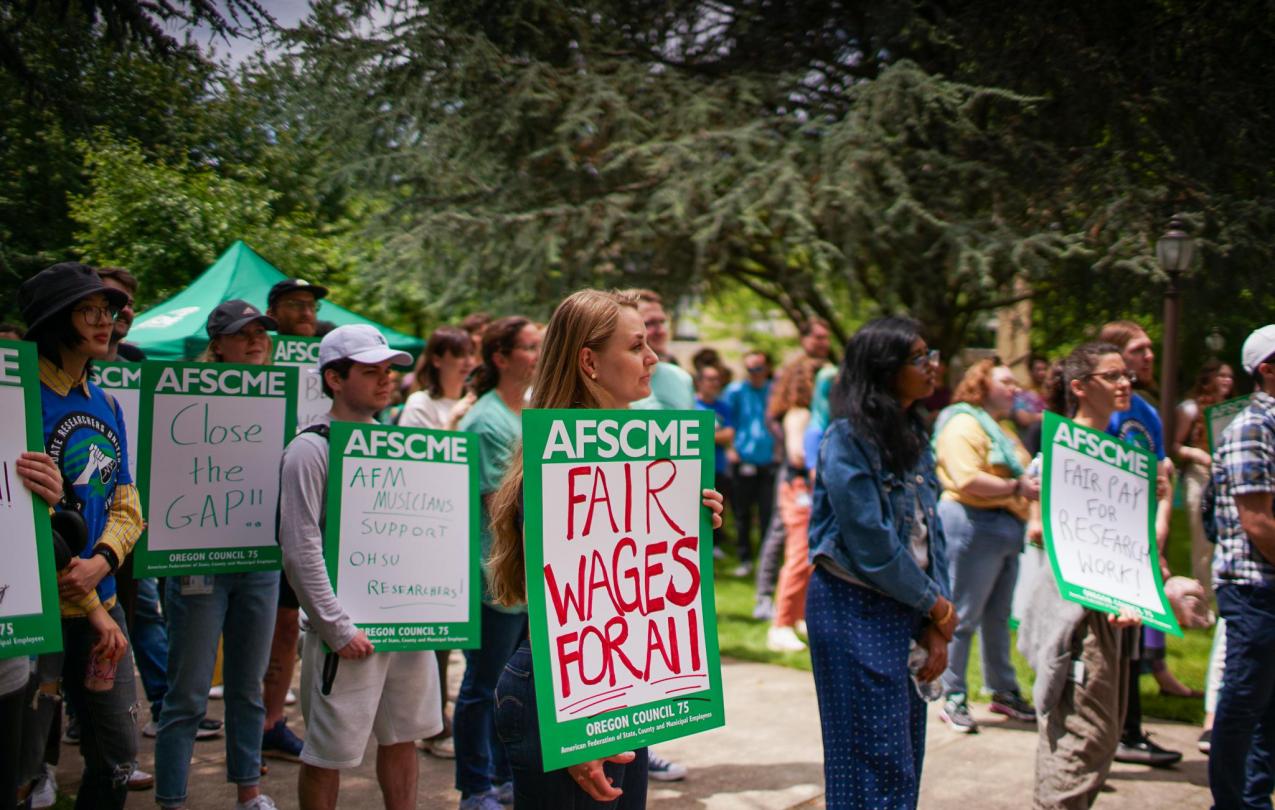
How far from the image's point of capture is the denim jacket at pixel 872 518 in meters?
3.30

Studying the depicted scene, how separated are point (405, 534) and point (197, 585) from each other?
0.93m

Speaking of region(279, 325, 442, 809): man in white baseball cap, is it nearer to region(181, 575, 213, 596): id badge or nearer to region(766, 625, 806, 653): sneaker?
region(181, 575, 213, 596): id badge

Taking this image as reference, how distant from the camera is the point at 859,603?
341 centimetres

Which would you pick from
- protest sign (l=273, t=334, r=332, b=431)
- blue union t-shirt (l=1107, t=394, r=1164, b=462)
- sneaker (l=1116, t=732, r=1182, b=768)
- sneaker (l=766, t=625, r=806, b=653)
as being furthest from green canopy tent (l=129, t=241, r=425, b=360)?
sneaker (l=1116, t=732, r=1182, b=768)

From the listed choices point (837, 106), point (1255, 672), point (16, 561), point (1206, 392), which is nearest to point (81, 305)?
point (16, 561)

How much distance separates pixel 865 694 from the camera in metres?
3.34

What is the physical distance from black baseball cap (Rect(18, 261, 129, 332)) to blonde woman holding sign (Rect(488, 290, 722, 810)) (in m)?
1.35

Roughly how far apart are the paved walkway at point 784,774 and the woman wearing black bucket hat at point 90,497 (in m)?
1.40

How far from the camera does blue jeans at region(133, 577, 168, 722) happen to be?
17.0ft

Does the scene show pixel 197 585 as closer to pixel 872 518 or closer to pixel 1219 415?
pixel 872 518

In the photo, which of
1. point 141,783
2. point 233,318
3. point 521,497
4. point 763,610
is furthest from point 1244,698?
point 763,610

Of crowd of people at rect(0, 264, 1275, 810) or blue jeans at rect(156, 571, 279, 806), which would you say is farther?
blue jeans at rect(156, 571, 279, 806)

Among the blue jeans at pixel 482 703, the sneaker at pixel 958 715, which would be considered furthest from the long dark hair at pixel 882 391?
the sneaker at pixel 958 715

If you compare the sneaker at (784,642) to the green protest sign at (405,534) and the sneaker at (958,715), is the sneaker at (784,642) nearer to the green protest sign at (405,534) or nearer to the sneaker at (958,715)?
the sneaker at (958,715)
